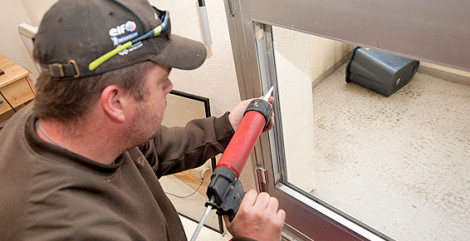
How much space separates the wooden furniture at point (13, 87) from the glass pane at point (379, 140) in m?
1.61

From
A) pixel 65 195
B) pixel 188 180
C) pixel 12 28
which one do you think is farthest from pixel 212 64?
pixel 12 28

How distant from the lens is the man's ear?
601mm

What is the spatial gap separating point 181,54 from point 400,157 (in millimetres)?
1482

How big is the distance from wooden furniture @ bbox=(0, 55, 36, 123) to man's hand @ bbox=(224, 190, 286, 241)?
1.71 metres

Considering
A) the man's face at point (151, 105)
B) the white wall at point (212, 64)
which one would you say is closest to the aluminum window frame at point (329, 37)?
the white wall at point (212, 64)

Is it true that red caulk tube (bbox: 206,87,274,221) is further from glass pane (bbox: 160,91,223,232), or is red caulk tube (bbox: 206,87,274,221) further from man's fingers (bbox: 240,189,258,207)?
glass pane (bbox: 160,91,223,232)

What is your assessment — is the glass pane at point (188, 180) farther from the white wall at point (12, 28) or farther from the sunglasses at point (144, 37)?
the white wall at point (12, 28)

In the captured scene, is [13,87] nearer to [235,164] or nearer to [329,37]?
[235,164]

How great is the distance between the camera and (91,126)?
0.63m

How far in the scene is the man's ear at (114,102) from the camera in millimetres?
601

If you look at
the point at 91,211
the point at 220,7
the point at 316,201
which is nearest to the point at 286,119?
the point at 316,201

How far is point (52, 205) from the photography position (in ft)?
1.88

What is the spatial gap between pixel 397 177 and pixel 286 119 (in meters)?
0.81

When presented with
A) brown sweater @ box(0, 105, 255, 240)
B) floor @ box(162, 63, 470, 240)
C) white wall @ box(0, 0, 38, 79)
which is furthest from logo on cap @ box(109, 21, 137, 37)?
white wall @ box(0, 0, 38, 79)
